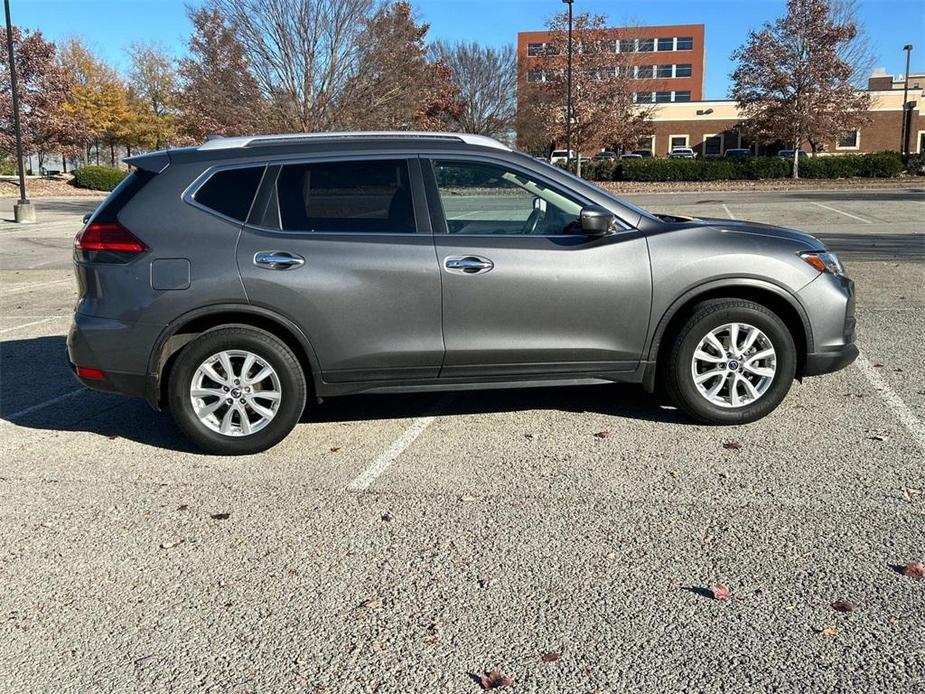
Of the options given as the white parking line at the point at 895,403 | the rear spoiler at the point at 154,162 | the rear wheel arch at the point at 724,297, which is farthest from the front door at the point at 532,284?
the white parking line at the point at 895,403

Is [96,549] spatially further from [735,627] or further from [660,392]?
[660,392]

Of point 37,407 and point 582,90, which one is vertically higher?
point 582,90

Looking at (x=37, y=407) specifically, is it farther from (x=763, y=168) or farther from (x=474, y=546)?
(x=763, y=168)

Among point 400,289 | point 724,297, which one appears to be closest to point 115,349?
point 400,289

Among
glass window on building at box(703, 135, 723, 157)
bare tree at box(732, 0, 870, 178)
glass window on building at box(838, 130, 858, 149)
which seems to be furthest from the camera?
glass window on building at box(703, 135, 723, 157)

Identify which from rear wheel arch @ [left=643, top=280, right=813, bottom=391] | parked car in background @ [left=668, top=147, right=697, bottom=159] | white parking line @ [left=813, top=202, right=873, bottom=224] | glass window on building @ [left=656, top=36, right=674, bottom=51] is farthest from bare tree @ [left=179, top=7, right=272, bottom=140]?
glass window on building @ [left=656, top=36, right=674, bottom=51]

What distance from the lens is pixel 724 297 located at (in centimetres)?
526

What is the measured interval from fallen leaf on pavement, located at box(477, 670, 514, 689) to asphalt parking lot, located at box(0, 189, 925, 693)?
0.04 meters

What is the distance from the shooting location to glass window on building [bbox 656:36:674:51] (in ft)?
302

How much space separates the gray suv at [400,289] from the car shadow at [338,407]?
0.52 m

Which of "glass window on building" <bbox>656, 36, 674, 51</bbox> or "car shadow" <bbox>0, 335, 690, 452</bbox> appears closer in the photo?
"car shadow" <bbox>0, 335, 690, 452</bbox>

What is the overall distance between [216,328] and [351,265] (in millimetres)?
857

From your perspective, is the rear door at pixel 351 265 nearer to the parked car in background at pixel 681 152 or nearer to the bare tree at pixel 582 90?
the bare tree at pixel 582 90

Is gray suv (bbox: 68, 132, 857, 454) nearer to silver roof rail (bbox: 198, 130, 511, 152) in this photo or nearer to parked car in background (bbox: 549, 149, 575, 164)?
silver roof rail (bbox: 198, 130, 511, 152)
